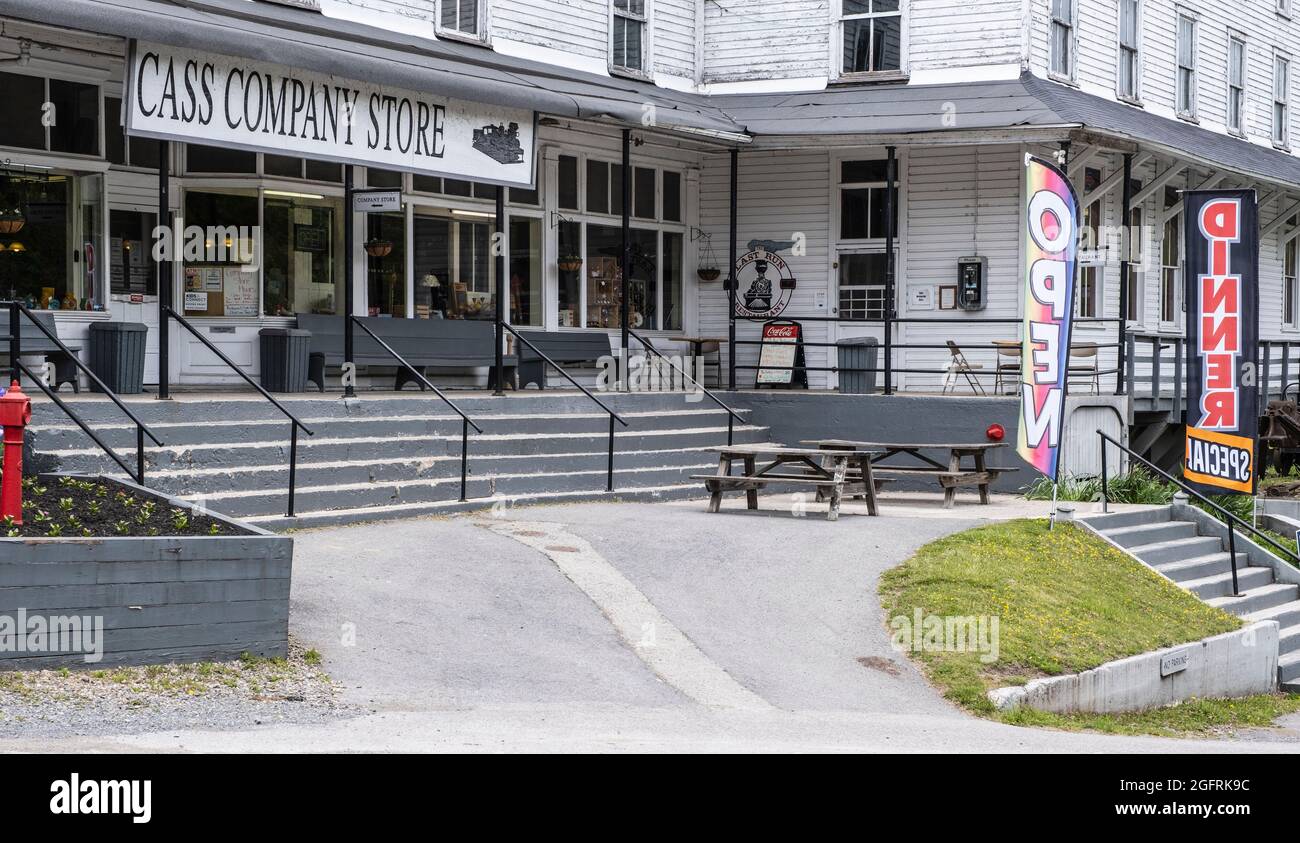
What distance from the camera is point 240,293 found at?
18.0m

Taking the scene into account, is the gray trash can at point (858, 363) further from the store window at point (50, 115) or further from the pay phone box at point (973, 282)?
the store window at point (50, 115)

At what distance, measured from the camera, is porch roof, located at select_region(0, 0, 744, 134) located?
44.1ft

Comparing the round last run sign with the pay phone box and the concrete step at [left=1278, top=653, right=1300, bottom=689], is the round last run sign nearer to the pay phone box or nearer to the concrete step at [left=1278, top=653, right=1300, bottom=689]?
the concrete step at [left=1278, top=653, right=1300, bottom=689]

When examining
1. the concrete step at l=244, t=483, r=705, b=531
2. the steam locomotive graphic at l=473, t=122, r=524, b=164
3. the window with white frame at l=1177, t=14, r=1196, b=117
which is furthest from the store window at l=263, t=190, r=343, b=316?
the window with white frame at l=1177, t=14, r=1196, b=117

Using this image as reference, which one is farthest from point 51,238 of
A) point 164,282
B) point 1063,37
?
point 1063,37

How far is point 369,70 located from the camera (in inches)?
616

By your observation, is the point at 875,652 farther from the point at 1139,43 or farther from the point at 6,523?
the point at 1139,43

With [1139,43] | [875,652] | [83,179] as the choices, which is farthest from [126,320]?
[1139,43]

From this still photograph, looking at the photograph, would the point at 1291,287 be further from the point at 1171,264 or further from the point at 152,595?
the point at 152,595

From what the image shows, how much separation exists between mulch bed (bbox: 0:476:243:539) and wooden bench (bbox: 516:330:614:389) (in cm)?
990

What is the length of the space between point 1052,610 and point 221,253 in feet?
34.8

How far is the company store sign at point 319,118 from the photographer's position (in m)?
14.0

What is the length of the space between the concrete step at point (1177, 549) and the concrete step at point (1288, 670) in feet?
5.07

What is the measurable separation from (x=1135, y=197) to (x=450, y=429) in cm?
1265
